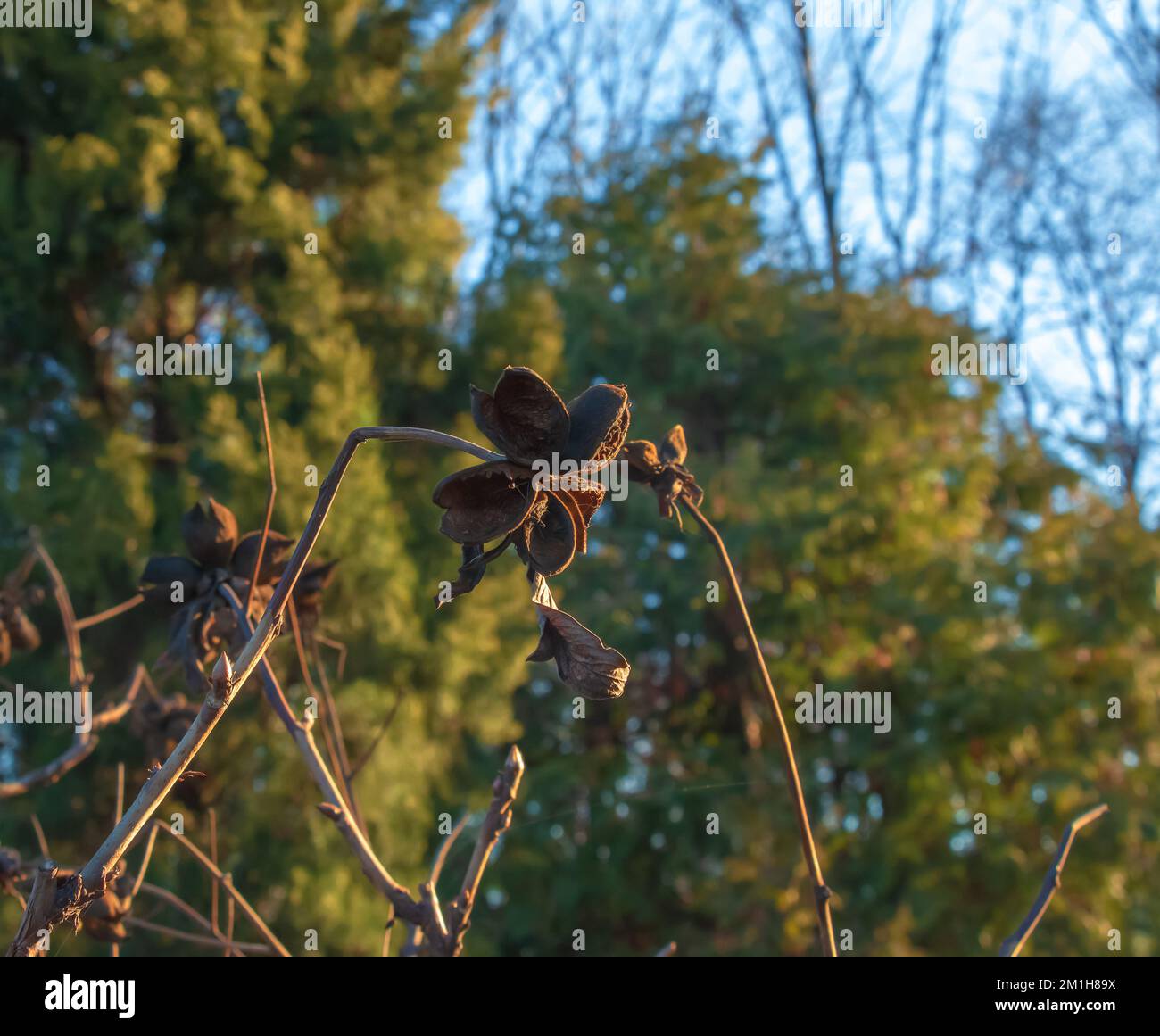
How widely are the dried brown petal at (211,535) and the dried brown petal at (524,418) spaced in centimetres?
50

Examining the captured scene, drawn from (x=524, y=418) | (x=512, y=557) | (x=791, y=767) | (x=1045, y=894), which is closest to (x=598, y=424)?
(x=524, y=418)

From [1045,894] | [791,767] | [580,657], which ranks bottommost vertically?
[1045,894]

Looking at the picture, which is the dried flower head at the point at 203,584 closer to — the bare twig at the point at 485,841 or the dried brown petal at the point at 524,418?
the bare twig at the point at 485,841

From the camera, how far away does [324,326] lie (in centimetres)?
530

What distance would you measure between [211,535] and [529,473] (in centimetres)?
54

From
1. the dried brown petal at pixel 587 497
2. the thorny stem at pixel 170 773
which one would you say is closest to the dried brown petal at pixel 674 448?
the dried brown petal at pixel 587 497

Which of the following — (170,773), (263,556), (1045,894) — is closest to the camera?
(170,773)

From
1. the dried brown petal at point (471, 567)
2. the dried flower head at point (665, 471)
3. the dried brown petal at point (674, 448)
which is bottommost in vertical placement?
the dried brown petal at point (471, 567)

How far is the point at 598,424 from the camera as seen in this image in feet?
3.12

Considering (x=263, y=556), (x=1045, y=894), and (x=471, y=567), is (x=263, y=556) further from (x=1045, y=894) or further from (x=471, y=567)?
(x=1045, y=894)

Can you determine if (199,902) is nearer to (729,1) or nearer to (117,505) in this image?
(117,505)

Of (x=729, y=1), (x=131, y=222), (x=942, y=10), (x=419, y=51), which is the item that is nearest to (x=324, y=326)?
(x=131, y=222)

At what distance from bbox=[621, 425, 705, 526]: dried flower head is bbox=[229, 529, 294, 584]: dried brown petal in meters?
0.44

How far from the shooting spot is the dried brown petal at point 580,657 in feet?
3.08
